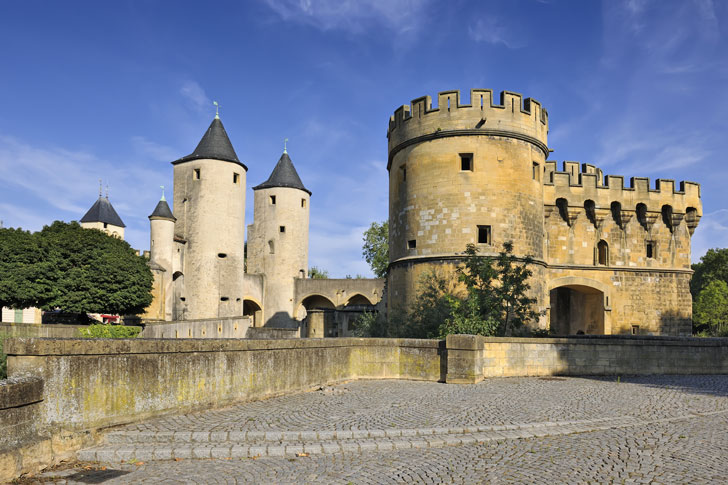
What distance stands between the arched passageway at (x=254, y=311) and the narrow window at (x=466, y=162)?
2695 cm

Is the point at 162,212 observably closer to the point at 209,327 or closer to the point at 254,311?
the point at 209,327

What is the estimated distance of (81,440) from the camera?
19.0 ft

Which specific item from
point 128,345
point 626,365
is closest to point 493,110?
point 626,365

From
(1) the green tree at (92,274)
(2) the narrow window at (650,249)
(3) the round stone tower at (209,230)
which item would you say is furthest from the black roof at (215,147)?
(2) the narrow window at (650,249)

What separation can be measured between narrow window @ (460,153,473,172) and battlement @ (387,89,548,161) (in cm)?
73

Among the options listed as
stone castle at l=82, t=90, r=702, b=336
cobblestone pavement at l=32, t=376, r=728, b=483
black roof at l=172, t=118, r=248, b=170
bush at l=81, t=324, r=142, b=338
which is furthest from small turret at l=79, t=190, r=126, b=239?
cobblestone pavement at l=32, t=376, r=728, b=483

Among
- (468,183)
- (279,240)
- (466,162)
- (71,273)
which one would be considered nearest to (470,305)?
(468,183)

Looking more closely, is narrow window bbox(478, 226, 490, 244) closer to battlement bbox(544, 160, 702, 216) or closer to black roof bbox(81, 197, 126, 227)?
battlement bbox(544, 160, 702, 216)

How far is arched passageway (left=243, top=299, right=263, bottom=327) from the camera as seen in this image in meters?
42.5

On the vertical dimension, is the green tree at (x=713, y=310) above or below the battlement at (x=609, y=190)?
below

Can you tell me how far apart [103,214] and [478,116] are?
5415 centimetres

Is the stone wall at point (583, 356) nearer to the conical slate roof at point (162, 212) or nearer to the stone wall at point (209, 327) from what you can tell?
the stone wall at point (209, 327)

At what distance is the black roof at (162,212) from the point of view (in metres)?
35.9

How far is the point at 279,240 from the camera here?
4328 cm
